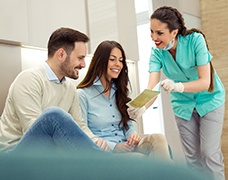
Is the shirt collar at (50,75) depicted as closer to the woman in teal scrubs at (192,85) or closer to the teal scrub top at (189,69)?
the woman in teal scrubs at (192,85)

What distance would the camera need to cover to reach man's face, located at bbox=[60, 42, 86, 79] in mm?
1846

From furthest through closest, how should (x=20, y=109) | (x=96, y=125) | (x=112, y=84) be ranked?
(x=112, y=84)
(x=96, y=125)
(x=20, y=109)

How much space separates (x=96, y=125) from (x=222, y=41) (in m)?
2.24

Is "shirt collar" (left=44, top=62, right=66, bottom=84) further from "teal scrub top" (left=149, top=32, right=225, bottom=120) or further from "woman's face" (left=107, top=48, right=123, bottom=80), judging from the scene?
"teal scrub top" (left=149, top=32, right=225, bottom=120)

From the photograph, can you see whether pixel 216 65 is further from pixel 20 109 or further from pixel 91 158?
pixel 91 158

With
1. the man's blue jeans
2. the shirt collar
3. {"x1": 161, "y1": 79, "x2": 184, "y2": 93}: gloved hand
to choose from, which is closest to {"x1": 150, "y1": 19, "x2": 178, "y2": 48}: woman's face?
{"x1": 161, "y1": 79, "x2": 184, "y2": 93}: gloved hand

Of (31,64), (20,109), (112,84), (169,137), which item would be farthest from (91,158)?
(169,137)

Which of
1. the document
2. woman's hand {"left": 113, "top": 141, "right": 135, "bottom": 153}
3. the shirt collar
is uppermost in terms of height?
the shirt collar

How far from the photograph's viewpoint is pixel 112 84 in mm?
2104

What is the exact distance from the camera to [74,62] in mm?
1887

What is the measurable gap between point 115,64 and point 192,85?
1.42 feet

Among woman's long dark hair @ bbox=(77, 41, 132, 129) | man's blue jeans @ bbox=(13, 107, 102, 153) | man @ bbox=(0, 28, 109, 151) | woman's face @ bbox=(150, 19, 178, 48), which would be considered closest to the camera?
man's blue jeans @ bbox=(13, 107, 102, 153)

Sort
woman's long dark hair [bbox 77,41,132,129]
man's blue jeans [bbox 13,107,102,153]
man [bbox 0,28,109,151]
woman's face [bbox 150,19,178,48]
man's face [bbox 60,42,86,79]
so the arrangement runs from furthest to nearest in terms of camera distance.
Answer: woman's face [bbox 150,19,178,48] → woman's long dark hair [bbox 77,41,132,129] → man's face [bbox 60,42,86,79] → man [bbox 0,28,109,151] → man's blue jeans [bbox 13,107,102,153]

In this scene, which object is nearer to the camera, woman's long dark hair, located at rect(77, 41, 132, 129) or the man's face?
the man's face
